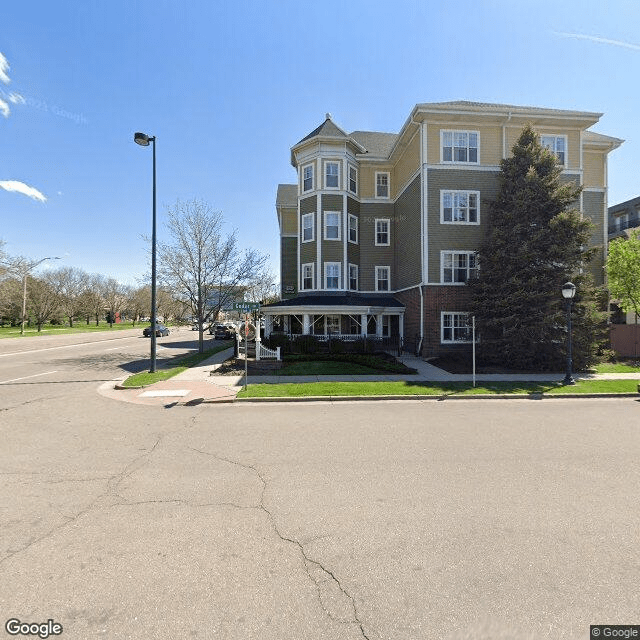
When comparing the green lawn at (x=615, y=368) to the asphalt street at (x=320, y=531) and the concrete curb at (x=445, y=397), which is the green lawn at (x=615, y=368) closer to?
the concrete curb at (x=445, y=397)

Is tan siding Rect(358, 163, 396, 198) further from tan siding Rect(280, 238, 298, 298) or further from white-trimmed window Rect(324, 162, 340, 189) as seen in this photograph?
tan siding Rect(280, 238, 298, 298)

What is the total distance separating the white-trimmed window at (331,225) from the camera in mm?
23250

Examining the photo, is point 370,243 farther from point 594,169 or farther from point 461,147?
point 594,169

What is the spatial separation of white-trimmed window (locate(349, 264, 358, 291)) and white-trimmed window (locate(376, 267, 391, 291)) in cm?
168

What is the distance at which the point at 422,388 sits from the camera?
37.2 feet

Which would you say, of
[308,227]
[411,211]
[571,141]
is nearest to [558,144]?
[571,141]

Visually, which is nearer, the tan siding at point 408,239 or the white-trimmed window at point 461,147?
the white-trimmed window at point 461,147

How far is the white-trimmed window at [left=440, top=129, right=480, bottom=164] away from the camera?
19266 mm

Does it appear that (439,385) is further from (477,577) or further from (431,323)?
(477,577)

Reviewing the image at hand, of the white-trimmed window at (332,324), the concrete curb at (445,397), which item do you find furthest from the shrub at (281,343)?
the concrete curb at (445,397)

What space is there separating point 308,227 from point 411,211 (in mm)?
7040

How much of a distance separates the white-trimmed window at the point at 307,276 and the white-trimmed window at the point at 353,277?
9.03 ft

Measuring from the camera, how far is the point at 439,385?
1192 cm

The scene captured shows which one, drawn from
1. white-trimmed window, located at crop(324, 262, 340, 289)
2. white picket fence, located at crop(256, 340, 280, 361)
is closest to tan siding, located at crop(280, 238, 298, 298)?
white-trimmed window, located at crop(324, 262, 340, 289)
